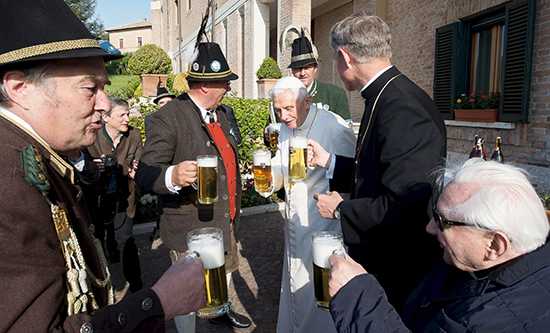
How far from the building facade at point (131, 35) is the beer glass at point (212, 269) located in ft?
250

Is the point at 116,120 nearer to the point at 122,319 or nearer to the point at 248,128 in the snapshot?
the point at 122,319

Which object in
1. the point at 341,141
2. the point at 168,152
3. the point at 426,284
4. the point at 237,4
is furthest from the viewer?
the point at 237,4

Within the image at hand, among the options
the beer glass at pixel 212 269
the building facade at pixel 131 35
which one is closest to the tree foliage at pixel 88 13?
the building facade at pixel 131 35

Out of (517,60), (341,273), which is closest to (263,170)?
(341,273)

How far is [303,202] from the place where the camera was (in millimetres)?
3066

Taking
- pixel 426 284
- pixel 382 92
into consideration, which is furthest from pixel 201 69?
pixel 426 284

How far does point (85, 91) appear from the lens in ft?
4.53

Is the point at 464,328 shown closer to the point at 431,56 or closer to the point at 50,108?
the point at 50,108

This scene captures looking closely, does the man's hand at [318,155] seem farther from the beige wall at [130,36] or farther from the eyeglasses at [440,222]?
the beige wall at [130,36]

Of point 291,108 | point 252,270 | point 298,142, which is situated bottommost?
point 252,270

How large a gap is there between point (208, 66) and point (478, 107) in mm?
6724

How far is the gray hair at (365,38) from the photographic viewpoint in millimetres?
2033

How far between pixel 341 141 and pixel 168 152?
1466 mm

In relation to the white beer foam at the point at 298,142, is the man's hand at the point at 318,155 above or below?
below
